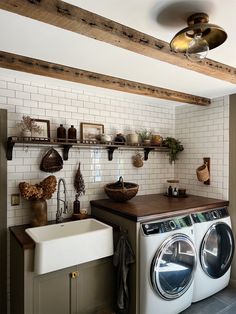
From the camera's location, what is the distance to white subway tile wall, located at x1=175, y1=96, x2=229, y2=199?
9.79 ft

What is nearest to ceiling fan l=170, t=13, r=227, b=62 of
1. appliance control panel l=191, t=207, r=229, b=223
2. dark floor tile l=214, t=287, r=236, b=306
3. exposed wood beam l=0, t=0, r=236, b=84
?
exposed wood beam l=0, t=0, r=236, b=84

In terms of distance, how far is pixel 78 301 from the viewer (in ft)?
6.75

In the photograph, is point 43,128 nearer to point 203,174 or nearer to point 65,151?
point 65,151

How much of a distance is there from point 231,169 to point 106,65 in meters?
1.95

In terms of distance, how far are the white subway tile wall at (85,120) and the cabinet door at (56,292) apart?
0.71 metres

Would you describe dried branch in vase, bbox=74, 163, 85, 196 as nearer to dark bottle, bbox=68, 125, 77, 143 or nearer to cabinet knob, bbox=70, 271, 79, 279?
dark bottle, bbox=68, 125, 77, 143

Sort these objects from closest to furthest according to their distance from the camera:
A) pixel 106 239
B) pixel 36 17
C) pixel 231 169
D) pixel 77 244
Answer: pixel 36 17
pixel 77 244
pixel 106 239
pixel 231 169

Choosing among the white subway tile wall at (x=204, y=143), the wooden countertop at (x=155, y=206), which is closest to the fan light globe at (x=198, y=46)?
the wooden countertop at (x=155, y=206)

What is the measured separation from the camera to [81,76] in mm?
2176

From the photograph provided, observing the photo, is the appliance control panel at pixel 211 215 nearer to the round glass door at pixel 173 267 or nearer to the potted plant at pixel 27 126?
the round glass door at pixel 173 267

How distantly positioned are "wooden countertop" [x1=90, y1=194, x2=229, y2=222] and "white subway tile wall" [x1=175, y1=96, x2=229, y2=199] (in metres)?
0.22

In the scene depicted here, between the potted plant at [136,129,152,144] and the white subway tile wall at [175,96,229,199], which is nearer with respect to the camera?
the white subway tile wall at [175,96,229,199]

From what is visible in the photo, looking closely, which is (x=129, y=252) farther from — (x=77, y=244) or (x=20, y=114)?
(x=20, y=114)

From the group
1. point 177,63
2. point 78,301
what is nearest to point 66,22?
point 177,63
